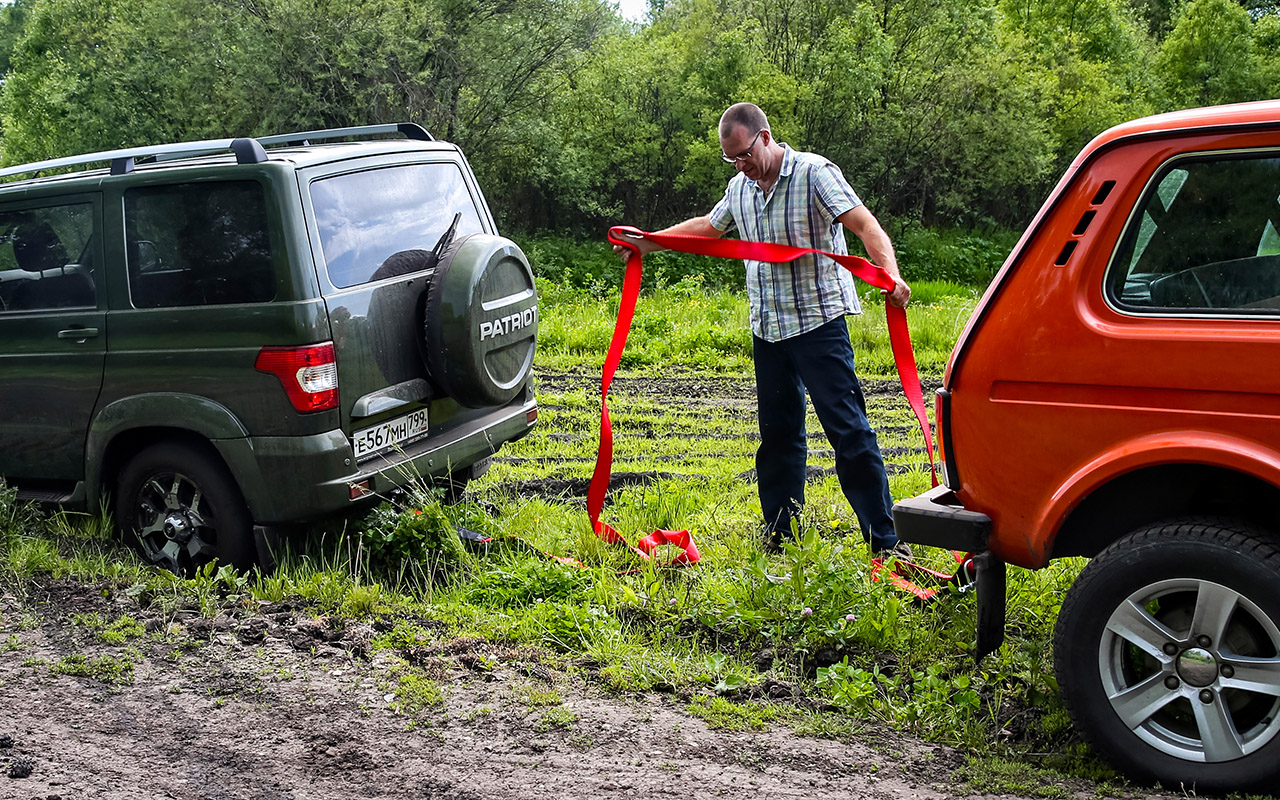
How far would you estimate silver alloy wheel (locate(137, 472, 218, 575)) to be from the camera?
5410mm

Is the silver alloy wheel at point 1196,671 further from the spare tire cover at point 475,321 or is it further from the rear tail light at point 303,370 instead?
the rear tail light at point 303,370

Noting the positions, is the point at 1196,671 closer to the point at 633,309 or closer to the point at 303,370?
the point at 633,309

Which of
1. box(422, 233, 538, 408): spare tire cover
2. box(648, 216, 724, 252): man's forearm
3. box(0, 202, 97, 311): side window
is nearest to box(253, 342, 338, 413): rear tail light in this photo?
box(422, 233, 538, 408): spare tire cover

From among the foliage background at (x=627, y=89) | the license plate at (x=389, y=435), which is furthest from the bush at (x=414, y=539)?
the foliage background at (x=627, y=89)

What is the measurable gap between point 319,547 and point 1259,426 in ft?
13.6

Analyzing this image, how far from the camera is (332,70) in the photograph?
25062 millimetres

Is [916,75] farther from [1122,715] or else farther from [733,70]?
[1122,715]

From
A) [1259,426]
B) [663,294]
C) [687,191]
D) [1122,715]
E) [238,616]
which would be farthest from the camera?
[687,191]

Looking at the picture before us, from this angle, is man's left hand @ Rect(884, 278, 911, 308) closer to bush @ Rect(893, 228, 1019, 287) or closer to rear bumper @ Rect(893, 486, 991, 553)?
rear bumper @ Rect(893, 486, 991, 553)

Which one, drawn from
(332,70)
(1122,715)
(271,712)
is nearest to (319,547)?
(271,712)

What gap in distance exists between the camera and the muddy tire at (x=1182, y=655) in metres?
3.16

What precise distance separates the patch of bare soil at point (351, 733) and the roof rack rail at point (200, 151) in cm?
212

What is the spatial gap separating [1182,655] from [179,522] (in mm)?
4361

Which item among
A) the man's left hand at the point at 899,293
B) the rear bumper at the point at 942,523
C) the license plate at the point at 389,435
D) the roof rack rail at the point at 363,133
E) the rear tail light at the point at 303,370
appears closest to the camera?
the rear bumper at the point at 942,523
